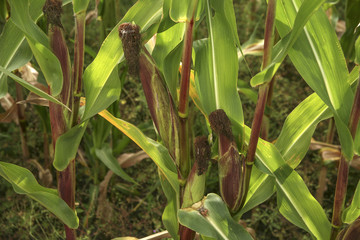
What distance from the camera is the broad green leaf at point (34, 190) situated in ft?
4.28

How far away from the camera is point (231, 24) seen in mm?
1208

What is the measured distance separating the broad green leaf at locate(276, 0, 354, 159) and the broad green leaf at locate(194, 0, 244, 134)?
124 mm

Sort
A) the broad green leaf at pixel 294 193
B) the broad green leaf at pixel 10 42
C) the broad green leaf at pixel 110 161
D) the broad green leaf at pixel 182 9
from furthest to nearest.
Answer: the broad green leaf at pixel 110 161 → the broad green leaf at pixel 10 42 → the broad green leaf at pixel 294 193 → the broad green leaf at pixel 182 9

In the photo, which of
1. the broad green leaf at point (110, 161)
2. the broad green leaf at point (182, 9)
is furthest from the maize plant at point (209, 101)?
the broad green leaf at point (110, 161)

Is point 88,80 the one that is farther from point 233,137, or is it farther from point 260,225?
point 260,225

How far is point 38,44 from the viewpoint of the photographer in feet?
3.92

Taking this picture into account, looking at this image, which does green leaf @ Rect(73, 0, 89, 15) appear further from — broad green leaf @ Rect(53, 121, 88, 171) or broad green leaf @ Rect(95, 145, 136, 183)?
broad green leaf @ Rect(95, 145, 136, 183)

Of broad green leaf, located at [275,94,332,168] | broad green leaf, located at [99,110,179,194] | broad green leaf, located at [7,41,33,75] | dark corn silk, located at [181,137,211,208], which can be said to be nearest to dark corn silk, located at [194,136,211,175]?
dark corn silk, located at [181,137,211,208]

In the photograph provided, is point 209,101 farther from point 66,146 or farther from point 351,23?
point 351,23

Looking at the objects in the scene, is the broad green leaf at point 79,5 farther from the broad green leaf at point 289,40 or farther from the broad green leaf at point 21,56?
the broad green leaf at point 289,40

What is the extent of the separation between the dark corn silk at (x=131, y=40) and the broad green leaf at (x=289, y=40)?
27 centimetres

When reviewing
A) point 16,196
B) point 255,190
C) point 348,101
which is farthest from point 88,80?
point 16,196

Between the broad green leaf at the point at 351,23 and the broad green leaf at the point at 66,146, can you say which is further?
the broad green leaf at the point at 351,23

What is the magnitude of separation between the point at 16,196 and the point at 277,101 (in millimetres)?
1248
